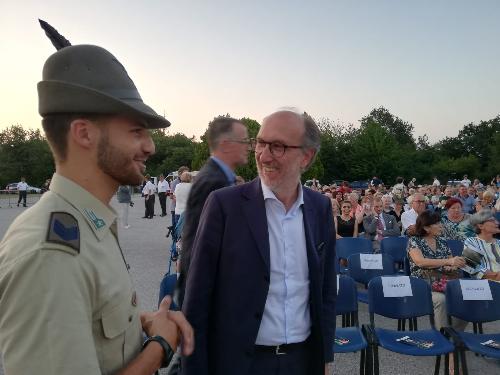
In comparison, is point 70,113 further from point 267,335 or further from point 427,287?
point 427,287

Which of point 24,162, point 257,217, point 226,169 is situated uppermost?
point 24,162

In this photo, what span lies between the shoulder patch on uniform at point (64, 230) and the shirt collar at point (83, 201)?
0.06 meters

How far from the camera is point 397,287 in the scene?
3943 mm

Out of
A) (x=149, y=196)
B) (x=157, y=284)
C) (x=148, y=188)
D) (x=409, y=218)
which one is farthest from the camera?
(x=149, y=196)

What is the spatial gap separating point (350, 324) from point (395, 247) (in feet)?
7.67

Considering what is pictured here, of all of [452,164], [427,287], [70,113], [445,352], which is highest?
[452,164]

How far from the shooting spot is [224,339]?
1863mm

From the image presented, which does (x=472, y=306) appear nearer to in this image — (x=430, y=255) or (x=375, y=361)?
(x=430, y=255)

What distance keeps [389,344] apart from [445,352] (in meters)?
0.47

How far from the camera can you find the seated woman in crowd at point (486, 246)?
4.54 meters

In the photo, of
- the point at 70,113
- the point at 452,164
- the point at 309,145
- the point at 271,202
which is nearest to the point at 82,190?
the point at 70,113

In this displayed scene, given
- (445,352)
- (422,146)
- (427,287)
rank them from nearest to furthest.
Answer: (445,352) → (427,287) → (422,146)

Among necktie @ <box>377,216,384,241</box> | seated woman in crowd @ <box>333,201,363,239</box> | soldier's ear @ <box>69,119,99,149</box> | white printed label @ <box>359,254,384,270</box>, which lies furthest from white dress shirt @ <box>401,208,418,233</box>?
soldier's ear @ <box>69,119,99,149</box>

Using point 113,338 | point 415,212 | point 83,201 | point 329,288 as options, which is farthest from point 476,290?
point 83,201
